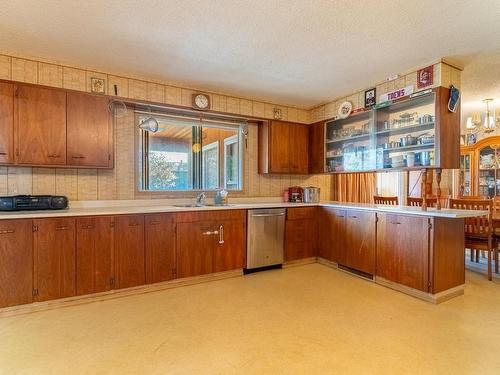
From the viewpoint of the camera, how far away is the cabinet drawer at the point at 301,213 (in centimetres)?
411

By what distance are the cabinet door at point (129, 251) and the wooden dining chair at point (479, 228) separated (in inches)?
155

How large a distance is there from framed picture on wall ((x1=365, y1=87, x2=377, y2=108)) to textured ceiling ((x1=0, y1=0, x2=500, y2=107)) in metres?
0.29

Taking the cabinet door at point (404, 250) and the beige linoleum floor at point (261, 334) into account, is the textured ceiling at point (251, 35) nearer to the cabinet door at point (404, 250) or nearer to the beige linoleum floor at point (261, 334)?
the cabinet door at point (404, 250)

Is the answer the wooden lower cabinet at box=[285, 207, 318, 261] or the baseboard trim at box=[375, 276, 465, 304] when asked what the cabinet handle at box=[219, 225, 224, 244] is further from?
the baseboard trim at box=[375, 276, 465, 304]

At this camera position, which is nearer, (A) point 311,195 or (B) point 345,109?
(B) point 345,109

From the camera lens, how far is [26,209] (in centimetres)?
277

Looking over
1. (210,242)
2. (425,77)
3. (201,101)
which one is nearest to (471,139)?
(425,77)

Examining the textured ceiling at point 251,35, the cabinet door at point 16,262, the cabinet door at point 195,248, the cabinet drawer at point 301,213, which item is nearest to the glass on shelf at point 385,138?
the textured ceiling at point 251,35

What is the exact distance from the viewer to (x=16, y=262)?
2.55m

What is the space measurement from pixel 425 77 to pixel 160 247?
3475 millimetres

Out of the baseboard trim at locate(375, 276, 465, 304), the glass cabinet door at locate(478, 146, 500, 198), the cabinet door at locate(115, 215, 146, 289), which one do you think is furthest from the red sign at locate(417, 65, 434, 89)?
the glass cabinet door at locate(478, 146, 500, 198)

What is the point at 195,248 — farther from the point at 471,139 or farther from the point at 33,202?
the point at 471,139

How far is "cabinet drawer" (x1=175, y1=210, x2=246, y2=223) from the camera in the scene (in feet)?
10.9

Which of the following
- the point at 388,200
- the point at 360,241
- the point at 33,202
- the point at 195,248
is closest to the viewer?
the point at 33,202
